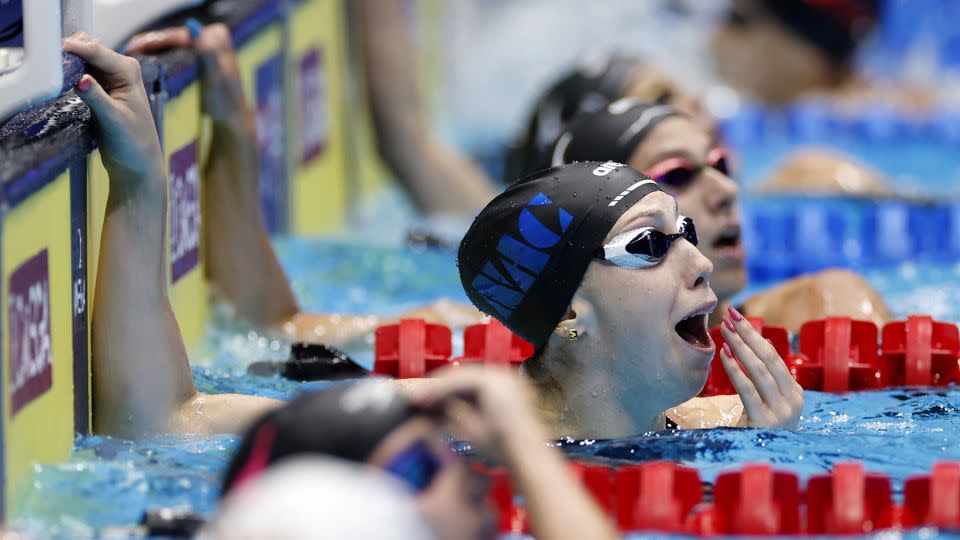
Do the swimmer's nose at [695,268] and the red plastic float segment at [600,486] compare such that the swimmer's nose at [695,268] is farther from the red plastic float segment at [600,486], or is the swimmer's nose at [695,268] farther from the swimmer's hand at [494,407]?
the swimmer's hand at [494,407]

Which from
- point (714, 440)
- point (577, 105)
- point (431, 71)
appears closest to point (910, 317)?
point (714, 440)

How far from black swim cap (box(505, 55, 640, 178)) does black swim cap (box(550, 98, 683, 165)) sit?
0.88 m

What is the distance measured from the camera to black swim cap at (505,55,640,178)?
5.47 m

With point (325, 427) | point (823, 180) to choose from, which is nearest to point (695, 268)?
point (325, 427)

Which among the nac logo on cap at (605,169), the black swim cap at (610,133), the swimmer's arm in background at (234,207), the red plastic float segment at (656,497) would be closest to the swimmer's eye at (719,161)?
the black swim cap at (610,133)

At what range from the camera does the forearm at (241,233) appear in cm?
441

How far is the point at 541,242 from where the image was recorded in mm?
3248

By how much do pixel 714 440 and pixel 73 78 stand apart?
1.46 m

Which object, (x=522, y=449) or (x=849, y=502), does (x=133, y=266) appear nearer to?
(x=522, y=449)

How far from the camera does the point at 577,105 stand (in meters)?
5.55

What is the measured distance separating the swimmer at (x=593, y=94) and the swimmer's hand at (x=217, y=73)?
118cm

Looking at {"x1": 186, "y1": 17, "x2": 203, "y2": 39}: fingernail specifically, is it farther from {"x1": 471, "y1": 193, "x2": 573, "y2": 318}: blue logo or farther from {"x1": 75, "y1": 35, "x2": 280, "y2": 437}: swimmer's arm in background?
{"x1": 471, "y1": 193, "x2": 573, "y2": 318}: blue logo

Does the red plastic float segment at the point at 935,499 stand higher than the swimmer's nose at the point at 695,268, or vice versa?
the swimmer's nose at the point at 695,268

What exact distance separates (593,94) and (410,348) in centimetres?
190
